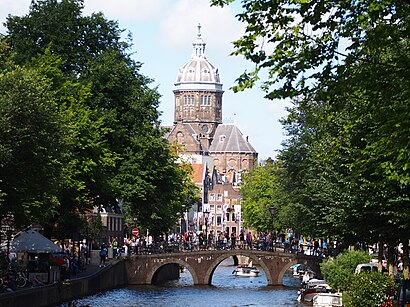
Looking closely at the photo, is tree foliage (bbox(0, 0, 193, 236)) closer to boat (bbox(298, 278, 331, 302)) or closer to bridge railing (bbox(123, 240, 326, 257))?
boat (bbox(298, 278, 331, 302))

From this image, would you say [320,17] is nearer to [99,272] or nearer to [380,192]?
[380,192]

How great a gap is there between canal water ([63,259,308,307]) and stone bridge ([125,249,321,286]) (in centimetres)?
104

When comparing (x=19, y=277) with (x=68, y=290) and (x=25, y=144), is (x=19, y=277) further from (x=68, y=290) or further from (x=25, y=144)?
(x=25, y=144)

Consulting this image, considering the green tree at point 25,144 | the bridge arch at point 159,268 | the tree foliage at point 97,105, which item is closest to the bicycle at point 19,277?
the green tree at point 25,144

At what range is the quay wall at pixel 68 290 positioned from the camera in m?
47.6

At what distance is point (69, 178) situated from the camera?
5862 centimetres

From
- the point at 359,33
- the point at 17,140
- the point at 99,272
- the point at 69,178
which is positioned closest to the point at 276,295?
the point at 99,272

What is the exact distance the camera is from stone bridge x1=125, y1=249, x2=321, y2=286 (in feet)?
272

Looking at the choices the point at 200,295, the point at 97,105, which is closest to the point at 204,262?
the point at 200,295

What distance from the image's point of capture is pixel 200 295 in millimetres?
73250

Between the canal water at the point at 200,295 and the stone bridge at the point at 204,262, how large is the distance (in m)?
1.04

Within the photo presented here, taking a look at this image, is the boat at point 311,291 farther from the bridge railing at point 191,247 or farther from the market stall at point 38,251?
the bridge railing at point 191,247

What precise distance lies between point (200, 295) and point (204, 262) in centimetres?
1235

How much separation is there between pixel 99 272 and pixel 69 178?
39.7 ft
